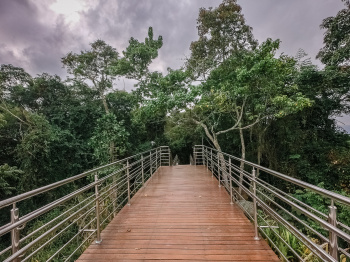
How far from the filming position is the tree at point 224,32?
1167 cm

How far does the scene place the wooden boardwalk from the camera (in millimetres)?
2453

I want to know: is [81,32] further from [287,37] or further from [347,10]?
[347,10]

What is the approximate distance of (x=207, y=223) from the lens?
11.1 feet

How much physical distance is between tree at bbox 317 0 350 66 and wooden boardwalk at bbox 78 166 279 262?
29.2ft

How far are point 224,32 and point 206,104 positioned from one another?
588 centimetres

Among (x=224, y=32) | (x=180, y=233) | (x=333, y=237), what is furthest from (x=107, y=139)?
(x=333, y=237)

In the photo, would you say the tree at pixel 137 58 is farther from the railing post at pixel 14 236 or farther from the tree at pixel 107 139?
the railing post at pixel 14 236

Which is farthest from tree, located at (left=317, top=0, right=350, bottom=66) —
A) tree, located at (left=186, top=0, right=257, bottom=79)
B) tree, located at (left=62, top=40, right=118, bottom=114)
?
tree, located at (left=62, top=40, right=118, bottom=114)

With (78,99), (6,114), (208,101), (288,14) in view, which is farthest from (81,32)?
(288,14)

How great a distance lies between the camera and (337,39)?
31.0ft

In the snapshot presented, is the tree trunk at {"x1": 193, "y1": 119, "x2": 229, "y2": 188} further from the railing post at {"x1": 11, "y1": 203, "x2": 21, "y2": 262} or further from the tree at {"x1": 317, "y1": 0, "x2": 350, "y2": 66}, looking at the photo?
the tree at {"x1": 317, "y1": 0, "x2": 350, "y2": 66}

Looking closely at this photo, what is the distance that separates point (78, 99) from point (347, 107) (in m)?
15.2

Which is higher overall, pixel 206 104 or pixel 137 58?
pixel 137 58

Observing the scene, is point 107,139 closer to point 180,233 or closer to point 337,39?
point 180,233
